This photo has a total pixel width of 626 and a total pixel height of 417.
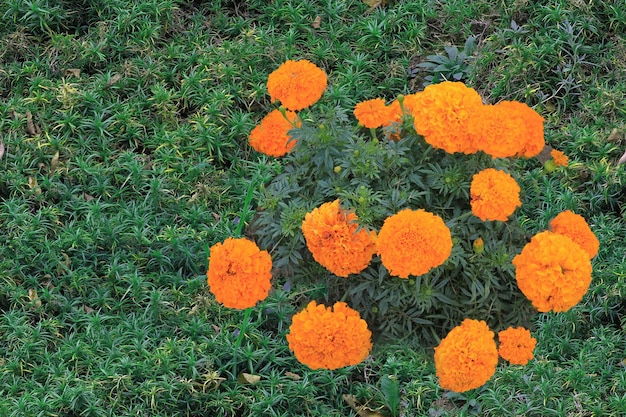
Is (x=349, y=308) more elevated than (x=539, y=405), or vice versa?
(x=349, y=308)

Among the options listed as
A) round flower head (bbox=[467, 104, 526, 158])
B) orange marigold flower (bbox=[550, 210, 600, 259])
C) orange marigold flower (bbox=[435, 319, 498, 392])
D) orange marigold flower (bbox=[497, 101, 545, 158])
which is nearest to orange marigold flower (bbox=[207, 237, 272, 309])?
orange marigold flower (bbox=[435, 319, 498, 392])

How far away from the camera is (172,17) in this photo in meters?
5.30

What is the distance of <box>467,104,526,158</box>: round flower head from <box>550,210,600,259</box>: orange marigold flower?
1.40 feet

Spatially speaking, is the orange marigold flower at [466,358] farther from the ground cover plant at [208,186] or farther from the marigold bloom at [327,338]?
the ground cover plant at [208,186]

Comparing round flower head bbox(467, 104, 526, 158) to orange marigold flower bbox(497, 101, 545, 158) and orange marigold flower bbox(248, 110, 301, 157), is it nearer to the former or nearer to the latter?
orange marigold flower bbox(497, 101, 545, 158)

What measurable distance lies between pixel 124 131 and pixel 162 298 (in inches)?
46.3

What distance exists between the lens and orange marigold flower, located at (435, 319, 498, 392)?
2938 millimetres

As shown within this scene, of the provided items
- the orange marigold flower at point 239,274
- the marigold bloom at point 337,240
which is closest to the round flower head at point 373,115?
the marigold bloom at point 337,240

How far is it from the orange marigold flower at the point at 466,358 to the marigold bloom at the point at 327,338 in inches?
11.0

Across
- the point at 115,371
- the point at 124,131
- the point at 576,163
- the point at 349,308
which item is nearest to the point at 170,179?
the point at 124,131

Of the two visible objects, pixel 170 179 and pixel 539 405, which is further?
pixel 170 179

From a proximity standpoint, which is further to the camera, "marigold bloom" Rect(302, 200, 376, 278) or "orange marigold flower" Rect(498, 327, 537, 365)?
"orange marigold flower" Rect(498, 327, 537, 365)

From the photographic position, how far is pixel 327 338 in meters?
2.95

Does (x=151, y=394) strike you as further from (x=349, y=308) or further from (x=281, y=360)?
(x=349, y=308)
